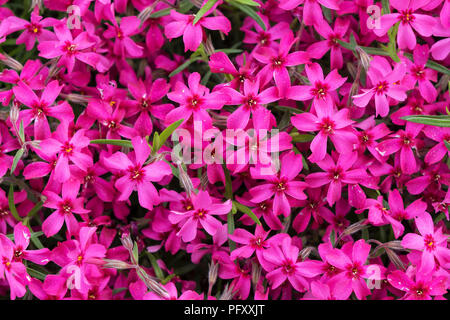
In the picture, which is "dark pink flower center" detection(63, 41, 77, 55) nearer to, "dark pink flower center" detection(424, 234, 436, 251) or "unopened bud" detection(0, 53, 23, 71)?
"unopened bud" detection(0, 53, 23, 71)

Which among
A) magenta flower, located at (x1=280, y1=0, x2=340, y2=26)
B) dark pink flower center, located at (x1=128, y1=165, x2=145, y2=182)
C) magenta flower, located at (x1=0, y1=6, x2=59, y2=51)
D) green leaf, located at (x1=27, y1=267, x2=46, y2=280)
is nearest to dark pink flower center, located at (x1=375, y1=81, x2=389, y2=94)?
magenta flower, located at (x1=280, y1=0, x2=340, y2=26)

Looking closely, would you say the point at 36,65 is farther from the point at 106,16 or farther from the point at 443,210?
the point at 443,210

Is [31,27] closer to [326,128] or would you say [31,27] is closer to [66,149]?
[66,149]

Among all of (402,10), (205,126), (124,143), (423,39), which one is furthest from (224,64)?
(423,39)

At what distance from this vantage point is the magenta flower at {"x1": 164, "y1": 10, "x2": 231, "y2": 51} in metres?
1.11

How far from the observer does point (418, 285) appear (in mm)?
1054

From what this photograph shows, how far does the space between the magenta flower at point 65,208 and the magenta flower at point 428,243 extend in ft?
2.38

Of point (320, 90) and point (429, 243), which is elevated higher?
point (320, 90)

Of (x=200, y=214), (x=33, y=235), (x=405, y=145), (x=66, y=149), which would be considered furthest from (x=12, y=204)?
(x=405, y=145)

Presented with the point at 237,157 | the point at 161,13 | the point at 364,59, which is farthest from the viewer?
the point at 161,13

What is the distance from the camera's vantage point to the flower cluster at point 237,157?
1060 millimetres

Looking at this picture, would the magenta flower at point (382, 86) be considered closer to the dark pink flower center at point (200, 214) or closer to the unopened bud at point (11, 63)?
the dark pink flower center at point (200, 214)

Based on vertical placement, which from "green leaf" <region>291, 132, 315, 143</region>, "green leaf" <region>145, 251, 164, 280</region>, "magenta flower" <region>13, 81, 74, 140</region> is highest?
"magenta flower" <region>13, 81, 74, 140</region>

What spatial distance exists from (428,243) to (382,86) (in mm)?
364
